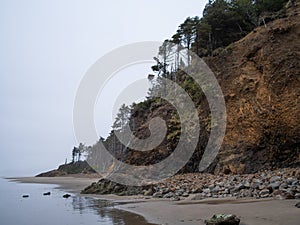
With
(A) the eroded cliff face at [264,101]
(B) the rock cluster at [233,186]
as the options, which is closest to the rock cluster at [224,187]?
(B) the rock cluster at [233,186]

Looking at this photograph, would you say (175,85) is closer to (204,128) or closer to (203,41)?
(203,41)

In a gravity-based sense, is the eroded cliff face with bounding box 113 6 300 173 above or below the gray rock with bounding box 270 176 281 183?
above

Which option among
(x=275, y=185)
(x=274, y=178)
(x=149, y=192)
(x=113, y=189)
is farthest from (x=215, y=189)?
(x=113, y=189)

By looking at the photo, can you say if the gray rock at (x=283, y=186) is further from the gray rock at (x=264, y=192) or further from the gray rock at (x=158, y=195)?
the gray rock at (x=158, y=195)

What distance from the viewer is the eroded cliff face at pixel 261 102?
51.4 ft

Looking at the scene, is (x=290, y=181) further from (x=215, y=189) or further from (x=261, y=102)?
(x=261, y=102)

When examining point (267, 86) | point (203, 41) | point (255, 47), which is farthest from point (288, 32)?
point (203, 41)

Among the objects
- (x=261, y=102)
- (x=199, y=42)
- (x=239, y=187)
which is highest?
(x=199, y=42)

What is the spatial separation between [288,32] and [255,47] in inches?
83.0

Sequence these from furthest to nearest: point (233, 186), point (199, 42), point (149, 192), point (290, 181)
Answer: point (199, 42), point (149, 192), point (233, 186), point (290, 181)

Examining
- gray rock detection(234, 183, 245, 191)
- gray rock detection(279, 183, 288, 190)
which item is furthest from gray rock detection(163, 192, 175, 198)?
gray rock detection(279, 183, 288, 190)

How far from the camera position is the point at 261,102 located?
55.5ft

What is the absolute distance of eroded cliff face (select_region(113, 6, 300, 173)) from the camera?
1568 cm

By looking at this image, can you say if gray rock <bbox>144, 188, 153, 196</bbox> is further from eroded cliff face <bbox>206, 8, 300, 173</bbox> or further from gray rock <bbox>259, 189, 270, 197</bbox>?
gray rock <bbox>259, 189, 270, 197</bbox>
